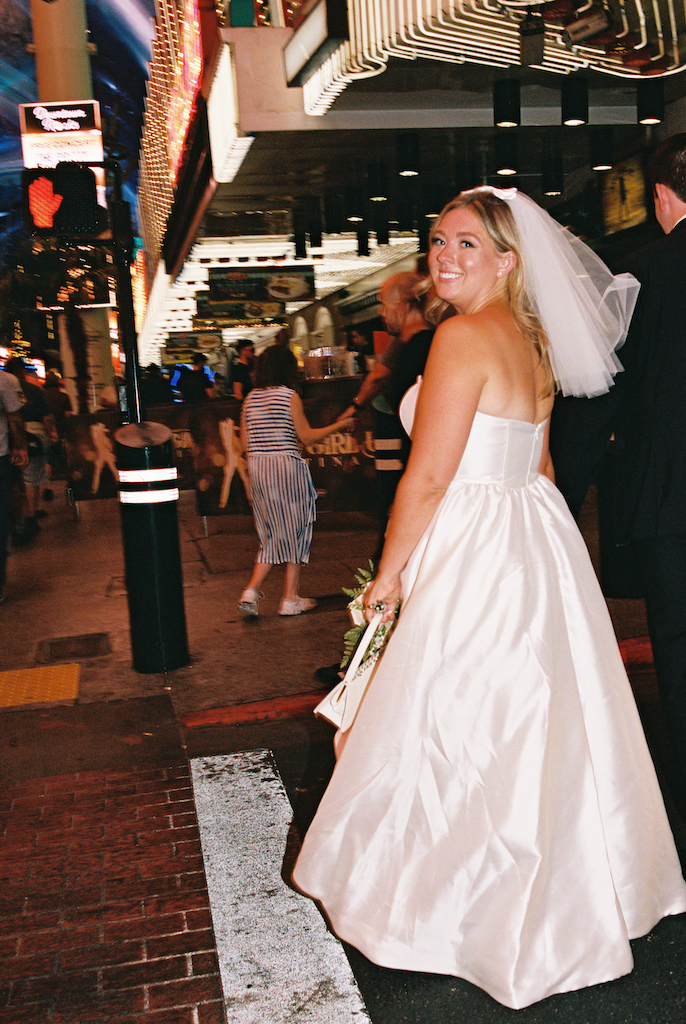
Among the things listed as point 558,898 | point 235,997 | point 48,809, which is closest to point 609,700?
point 558,898

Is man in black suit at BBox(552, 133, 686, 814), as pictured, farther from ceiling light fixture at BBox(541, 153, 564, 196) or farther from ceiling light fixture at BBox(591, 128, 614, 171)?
ceiling light fixture at BBox(541, 153, 564, 196)

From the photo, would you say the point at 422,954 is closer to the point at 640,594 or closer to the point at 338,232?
the point at 640,594

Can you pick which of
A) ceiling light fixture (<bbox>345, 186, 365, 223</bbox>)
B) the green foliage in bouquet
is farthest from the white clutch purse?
ceiling light fixture (<bbox>345, 186, 365, 223</bbox>)

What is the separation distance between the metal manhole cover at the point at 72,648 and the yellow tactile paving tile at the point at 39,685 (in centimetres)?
23

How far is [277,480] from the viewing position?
6.80 metres

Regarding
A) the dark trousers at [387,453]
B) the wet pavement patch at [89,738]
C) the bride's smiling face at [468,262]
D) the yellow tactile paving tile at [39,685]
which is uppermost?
the bride's smiling face at [468,262]

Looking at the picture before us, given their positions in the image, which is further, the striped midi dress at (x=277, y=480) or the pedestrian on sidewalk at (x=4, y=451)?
the pedestrian on sidewalk at (x=4, y=451)

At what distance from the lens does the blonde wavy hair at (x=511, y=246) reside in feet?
8.54

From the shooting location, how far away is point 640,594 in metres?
3.33

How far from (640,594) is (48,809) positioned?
2.52 m

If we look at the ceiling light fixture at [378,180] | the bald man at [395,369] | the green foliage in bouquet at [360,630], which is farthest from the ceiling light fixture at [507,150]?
the green foliage in bouquet at [360,630]

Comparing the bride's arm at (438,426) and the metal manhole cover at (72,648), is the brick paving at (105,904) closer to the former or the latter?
the bride's arm at (438,426)

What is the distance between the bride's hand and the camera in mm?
2689

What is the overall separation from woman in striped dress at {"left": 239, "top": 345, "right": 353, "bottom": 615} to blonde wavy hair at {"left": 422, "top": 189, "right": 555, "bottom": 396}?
13.3 feet
